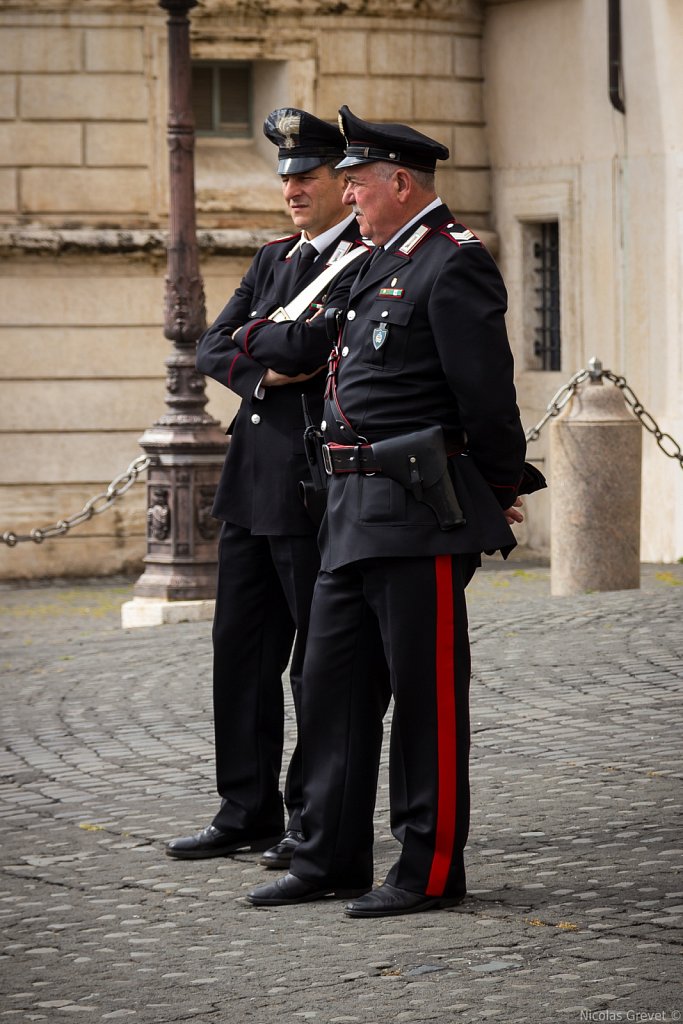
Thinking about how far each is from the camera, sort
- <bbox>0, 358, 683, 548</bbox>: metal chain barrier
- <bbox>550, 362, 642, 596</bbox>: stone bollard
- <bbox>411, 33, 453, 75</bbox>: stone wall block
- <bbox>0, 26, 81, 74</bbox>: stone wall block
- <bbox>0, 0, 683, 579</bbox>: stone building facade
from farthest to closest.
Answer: <bbox>411, 33, 453, 75</bbox>: stone wall block, <bbox>0, 26, 81, 74</bbox>: stone wall block, <bbox>0, 0, 683, 579</bbox>: stone building facade, <bbox>0, 358, 683, 548</bbox>: metal chain barrier, <bbox>550, 362, 642, 596</bbox>: stone bollard

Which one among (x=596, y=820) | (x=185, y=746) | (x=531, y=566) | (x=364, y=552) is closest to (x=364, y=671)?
(x=364, y=552)

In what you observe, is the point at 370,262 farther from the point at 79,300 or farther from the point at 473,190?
the point at 473,190

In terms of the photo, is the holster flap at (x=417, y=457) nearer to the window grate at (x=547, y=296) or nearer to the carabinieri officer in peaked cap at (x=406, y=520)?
the carabinieri officer in peaked cap at (x=406, y=520)

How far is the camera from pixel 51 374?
1659 centimetres

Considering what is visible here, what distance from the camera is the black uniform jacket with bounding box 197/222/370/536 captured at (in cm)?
574

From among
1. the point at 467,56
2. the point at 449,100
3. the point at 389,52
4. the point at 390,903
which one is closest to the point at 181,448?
the point at 389,52

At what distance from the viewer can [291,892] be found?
5.22m

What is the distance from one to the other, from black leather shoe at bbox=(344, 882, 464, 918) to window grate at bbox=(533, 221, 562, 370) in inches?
498

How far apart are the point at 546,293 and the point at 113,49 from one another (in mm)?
4260

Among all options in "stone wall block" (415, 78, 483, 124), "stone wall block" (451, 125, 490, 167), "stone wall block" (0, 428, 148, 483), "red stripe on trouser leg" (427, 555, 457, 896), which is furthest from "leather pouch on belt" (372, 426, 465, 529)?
"stone wall block" (451, 125, 490, 167)

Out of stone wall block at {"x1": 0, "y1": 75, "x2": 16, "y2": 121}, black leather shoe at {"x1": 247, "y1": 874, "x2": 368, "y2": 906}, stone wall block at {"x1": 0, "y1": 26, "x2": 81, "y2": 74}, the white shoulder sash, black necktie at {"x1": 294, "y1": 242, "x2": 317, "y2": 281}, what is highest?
stone wall block at {"x1": 0, "y1": 26, "x2": 81, "y2": 74}

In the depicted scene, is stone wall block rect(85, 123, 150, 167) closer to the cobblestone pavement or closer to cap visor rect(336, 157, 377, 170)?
the cobblestone pavement

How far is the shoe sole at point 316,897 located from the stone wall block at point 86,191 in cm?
1205

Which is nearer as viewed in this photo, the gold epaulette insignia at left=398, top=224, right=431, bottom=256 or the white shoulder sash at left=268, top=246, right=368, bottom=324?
the gold epaulette insignia at left=398, top=224, right=431, bottom=256
